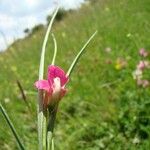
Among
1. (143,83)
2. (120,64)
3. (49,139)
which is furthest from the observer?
(120,64)

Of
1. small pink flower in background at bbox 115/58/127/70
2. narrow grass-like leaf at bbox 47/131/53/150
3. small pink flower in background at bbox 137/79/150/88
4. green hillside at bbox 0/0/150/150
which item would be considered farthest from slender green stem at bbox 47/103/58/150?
small pink flower in background at bbox 115/58/127/70

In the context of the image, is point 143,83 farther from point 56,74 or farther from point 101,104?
point 56,74

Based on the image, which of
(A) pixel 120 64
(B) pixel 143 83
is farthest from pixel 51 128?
(A) pixel 120 64

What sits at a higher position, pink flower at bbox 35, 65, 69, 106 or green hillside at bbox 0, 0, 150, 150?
green hillside at bbox 0, 0, 150, 150

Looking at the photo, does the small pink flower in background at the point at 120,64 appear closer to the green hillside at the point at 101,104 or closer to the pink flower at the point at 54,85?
the green hillside at the point at 101,104

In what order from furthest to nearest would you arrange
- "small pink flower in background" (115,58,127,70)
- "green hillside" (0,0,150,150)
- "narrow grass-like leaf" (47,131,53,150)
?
"small pink flower in background" (115,58,127,70)
"green hillside" (0,0,150,150)
"narrow grass-like leaf" (47,131,53,150)

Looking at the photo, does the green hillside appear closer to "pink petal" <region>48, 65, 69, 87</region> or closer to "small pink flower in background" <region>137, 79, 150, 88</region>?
"small pink flower in background" <region>137, 79, 150, 88</region>

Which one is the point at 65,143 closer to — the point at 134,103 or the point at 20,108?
the point at 134,103

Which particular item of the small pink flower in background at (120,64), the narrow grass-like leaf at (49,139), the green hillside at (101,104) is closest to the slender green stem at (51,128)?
the narrow grass-like leaf at (49,139)

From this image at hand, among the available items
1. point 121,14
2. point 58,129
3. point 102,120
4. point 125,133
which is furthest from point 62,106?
point 121,14

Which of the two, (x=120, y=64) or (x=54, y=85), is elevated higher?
(x=120, y=64)
